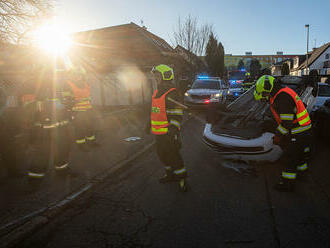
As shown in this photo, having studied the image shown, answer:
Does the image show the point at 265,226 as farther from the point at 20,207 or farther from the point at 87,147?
the point at 87,147

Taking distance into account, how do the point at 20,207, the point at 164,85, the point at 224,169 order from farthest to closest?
the point at 224,169
the point at 164,85
the point at 20,207

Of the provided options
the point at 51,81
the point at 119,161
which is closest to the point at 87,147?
the point at 119,161

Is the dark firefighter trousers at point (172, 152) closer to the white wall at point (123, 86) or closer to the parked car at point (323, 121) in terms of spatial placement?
the parked car at point (323, 121)

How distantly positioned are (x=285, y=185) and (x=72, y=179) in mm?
3629

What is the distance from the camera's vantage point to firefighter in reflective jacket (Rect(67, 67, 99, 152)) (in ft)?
20.7

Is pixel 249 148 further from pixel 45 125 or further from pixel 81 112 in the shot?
pixel 81 112

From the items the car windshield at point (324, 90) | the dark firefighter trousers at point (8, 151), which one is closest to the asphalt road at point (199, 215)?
the dark firefighter trousers at point (8, 151)

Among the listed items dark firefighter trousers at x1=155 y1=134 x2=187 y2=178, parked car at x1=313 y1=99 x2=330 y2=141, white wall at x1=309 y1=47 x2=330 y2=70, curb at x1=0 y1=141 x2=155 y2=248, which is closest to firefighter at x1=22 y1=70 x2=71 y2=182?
curb at x1=0 y1=141 x2=155 y2=248

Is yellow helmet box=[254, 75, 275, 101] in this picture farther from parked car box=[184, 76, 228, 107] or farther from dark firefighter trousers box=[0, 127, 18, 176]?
parked car box=[184, 76, 228, 107]

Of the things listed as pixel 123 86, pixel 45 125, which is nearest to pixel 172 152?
pixel 45 125

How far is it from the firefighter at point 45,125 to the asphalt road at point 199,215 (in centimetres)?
97

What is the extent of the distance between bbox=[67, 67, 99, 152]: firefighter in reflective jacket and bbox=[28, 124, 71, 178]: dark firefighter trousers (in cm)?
186

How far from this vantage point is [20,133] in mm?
4855

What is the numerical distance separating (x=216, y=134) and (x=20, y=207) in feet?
11.5
